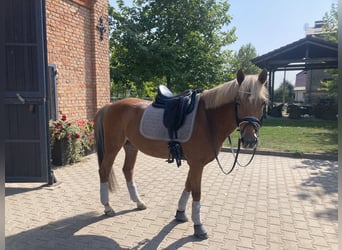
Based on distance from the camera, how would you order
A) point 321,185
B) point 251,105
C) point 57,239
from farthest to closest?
point 321,185 → point 57,239 → point 251,105

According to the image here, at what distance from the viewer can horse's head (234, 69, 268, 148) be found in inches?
103

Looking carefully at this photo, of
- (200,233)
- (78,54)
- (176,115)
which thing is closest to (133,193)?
(200,233)

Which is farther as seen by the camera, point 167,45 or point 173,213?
point 167,45

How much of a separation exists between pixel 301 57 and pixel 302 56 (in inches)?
4.3

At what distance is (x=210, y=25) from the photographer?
1612 cm

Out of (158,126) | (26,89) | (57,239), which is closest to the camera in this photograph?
(57,239)

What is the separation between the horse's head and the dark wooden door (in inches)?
132

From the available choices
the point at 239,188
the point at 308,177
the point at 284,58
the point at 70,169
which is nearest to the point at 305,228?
the point at 239,188

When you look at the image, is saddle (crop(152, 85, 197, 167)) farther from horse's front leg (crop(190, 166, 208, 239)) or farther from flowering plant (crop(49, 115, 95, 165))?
flowering plant (crop(49, 115, 95, 165))

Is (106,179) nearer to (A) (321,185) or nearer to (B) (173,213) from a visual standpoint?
(B) (173,213)

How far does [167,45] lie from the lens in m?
14.8

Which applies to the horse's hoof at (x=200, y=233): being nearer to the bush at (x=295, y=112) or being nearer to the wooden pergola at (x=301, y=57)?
the wooden pergola at (x=301, y=57)

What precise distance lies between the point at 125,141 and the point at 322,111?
15315 millimetres

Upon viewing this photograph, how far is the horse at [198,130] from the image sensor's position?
2.65m
